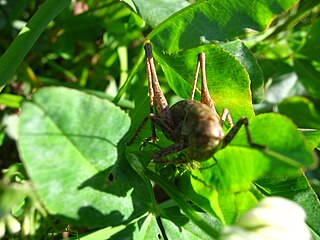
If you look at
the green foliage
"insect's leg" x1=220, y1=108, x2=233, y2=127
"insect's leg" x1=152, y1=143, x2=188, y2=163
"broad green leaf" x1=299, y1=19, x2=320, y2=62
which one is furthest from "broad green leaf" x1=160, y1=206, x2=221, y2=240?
A: "broad green leaf" x1=299, y1=19, x2=320, y2=62

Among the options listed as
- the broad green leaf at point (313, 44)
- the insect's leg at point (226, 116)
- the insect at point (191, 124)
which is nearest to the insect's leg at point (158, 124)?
the insect at point (191, 124)

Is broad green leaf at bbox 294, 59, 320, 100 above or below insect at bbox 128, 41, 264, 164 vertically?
below

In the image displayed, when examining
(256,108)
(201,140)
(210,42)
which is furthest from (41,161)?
(256,108)

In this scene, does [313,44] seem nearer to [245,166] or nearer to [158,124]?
[158,124]

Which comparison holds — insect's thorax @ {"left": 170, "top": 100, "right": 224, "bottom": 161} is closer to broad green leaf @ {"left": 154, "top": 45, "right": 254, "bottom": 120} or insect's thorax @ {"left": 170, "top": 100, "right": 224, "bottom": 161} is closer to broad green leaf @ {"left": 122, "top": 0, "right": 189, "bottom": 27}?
broad green leaf @ {"left": 154, "top": 45, "right": 254, "bottom": 120}

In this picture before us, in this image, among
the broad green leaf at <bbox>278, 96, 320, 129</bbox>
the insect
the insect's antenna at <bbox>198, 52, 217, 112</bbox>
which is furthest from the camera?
the broad green leaf at <bbox>278, 96, 320, 129</bbox>

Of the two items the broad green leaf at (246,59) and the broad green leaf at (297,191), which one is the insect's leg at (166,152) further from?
the broad green leaf at (246,59)

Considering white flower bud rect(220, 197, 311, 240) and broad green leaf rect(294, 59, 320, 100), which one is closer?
white flower bud rect(220, 197, 311, 240)
